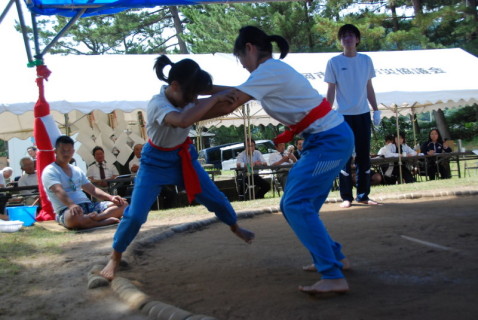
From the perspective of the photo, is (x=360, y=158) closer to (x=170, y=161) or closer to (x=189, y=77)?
(x=170, y=161)

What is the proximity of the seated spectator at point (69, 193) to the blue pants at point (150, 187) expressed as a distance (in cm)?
228

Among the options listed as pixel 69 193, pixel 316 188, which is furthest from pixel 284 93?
pixel 69 193

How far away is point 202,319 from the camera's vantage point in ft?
6.46

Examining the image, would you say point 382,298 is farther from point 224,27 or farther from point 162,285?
point 224,27

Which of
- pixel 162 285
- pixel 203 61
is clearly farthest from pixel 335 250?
pixel 203 61

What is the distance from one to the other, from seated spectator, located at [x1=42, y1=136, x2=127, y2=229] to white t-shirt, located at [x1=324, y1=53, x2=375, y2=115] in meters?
2.47

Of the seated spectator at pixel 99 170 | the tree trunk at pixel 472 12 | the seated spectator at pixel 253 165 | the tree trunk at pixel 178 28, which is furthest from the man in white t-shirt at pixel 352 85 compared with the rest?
the tree trunk at pixel 178 28

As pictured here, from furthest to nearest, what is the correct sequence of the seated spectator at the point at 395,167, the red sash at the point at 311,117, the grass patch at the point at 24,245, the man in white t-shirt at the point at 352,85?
the seated spectator at the point at 395,167 < the man in white t-shirt at the point at 352,85 < the grass patch at the point at 24,245 < the red sash at the point at 311,117

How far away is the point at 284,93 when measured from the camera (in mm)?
2586

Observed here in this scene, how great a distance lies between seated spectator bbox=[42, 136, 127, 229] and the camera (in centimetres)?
546

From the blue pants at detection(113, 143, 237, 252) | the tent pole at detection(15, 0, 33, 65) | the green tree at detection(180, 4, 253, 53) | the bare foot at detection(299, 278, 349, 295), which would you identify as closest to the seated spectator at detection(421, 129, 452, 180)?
the tent pole at detection(15, 0, 33, 65)

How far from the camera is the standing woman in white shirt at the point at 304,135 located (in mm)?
2477

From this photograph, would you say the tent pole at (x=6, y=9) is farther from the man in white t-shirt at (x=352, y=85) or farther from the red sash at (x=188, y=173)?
the red sash at (x=188, y=173)

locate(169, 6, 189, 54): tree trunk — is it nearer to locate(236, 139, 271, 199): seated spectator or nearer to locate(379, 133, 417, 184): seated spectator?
locate(379, 133, 417, 184): seated spectator
